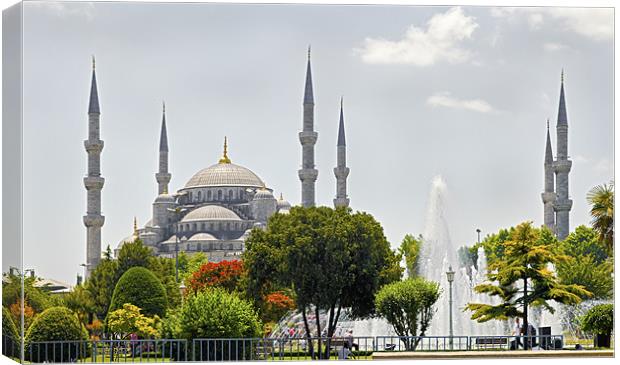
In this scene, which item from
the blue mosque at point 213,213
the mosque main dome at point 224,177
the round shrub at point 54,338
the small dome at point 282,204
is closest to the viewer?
the round shrub at point 54,338

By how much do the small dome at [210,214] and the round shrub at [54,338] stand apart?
171 ft

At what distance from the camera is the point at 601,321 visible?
21.0 meters

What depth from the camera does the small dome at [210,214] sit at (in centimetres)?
7214

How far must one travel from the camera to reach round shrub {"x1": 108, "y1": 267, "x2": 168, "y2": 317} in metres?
24.7

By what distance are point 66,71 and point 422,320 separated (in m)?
8.01

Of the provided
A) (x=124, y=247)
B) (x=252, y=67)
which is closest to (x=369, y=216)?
(x=252, y=67)

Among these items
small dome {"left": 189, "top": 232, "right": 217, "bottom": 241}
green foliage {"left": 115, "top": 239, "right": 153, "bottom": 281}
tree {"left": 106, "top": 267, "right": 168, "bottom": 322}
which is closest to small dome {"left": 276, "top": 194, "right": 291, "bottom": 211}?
small dome {"left": 189, "top": 232, "right": 217, "bottom": 241}

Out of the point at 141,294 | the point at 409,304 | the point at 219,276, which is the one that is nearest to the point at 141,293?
the point at 141,294

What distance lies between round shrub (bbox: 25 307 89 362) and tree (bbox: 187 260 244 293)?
11.1 metres

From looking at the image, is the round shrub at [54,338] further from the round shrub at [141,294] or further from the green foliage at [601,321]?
the green foliage at [601,321]

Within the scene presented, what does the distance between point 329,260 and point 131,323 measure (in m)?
4.12

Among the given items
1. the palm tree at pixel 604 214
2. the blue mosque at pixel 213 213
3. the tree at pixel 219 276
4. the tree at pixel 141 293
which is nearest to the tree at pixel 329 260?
the tree at pixel 141 293

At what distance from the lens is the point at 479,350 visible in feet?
67.2

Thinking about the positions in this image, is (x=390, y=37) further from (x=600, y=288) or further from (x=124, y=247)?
(x=124, y=247)
